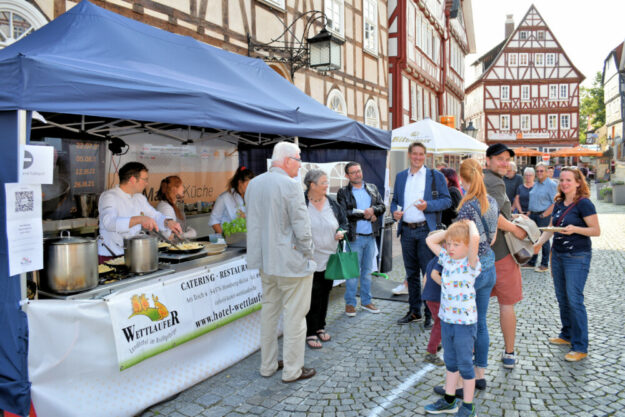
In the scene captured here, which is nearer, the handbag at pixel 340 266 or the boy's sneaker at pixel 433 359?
the boy's sneaker at pixel 433 359

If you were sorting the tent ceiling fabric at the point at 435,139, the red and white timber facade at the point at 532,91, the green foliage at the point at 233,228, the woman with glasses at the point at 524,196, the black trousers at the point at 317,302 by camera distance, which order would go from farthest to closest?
the red and white timber facade at the point at 532,91 < the tent ceiling fabric at the point at 435,139 < the woman with glasses at the point at 524,196 < the green foliage at the point at 233,228 < the black trousers at the point at 317,302

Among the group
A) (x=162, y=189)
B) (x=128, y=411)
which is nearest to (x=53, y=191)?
(x=162, y=189)

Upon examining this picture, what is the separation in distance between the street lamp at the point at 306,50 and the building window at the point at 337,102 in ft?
5.48

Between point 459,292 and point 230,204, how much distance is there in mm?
3419

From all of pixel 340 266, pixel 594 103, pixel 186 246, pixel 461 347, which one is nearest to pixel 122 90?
pixel 186 246

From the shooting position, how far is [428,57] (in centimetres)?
2233

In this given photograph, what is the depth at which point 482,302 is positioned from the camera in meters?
3.42

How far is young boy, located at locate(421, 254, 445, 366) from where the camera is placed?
341 centimetres

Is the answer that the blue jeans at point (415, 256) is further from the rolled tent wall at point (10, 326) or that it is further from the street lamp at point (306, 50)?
the street lamp at point (306, 50)

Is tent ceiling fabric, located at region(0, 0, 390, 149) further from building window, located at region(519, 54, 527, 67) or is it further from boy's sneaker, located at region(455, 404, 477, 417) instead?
building window, located at region(519, 54, 527, 67)

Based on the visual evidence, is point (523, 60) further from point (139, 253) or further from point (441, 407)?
point (139, 253)

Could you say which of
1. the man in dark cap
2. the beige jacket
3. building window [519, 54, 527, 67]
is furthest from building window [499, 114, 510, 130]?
the beige jacket

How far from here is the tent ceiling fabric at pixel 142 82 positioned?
292 cm

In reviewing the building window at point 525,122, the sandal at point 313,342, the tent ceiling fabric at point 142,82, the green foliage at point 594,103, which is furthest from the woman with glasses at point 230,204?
the green foliage at point 594,103
